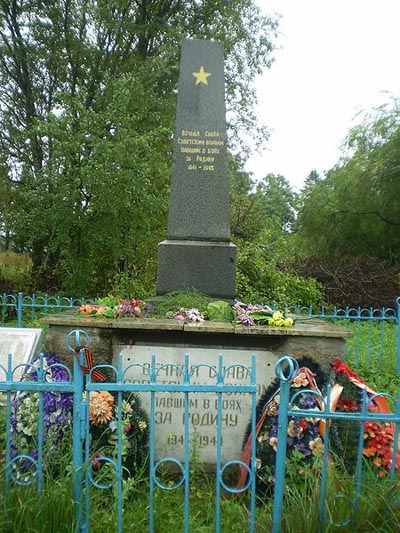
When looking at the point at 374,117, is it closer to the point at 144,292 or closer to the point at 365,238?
the point at 365,238

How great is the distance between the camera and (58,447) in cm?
278

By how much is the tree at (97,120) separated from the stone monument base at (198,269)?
3.87 metres

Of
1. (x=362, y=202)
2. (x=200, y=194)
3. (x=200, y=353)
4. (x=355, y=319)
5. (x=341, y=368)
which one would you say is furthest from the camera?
(x=362, y=202)

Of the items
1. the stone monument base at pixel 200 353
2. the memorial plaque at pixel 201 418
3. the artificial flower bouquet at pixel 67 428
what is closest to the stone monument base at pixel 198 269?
the stone monument base at pixel 200 353

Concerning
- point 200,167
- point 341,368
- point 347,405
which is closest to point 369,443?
point 347,405

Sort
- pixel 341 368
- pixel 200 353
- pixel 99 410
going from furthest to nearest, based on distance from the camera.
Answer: pixel 200 353 → pixel 341 368 → pixel 99 410

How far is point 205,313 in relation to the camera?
13.5 feet

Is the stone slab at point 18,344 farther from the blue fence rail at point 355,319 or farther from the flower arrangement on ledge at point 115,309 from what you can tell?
the blue fence rail at point 355,319

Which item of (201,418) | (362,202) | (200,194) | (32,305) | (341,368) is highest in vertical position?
(362,202)

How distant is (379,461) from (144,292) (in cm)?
647

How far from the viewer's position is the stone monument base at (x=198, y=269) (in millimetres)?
5078

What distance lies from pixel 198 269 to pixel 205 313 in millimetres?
1036

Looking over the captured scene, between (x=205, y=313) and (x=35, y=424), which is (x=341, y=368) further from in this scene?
(x=35, y=424)

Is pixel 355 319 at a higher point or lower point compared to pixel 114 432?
higher
